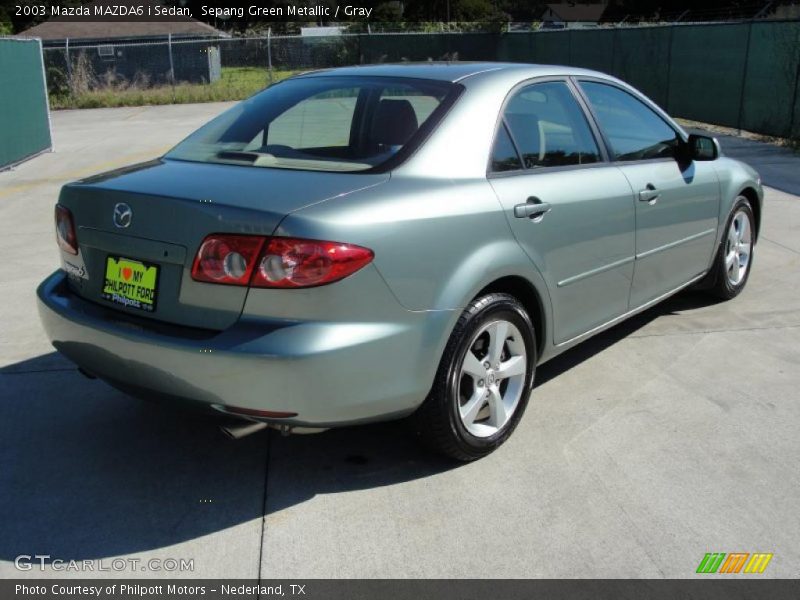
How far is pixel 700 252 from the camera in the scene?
5.10 meters

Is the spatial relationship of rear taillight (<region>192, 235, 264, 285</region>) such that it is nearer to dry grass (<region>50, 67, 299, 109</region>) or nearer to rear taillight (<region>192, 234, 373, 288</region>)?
rear taillight (<region>192, 234, 373, 288</region>)

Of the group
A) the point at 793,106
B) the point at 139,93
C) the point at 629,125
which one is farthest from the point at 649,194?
the point at 139,93

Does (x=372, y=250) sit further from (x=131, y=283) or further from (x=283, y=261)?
(x=131, y=283)

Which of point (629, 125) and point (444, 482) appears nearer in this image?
point (444, 482)

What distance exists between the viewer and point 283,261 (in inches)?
111

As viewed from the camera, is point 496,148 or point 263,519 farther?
point 496,148

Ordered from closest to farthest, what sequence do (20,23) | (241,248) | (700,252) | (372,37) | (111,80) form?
(241,248) → (700,252) → (111,80) → (372,37) → (20,23)

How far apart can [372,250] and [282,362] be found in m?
0.51

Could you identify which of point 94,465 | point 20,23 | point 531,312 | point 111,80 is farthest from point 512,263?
point 20,23

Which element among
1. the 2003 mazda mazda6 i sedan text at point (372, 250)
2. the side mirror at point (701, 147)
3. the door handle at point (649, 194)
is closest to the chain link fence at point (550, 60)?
the side mirror at point (701, 147)

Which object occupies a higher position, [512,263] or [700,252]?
[512,263]

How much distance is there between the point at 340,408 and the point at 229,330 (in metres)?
0.48

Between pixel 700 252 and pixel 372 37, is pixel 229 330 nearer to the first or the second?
pixel 700 252

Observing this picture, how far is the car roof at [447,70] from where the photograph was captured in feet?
12.5
